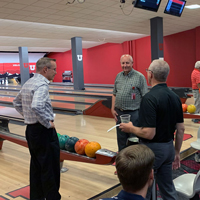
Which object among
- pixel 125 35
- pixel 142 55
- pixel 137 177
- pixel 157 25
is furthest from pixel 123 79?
pixel 142 55

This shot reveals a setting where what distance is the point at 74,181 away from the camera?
2.86 metres

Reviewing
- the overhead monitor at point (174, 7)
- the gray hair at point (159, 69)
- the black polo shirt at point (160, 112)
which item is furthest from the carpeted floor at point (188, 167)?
the overhead monitor at point (174, 7)

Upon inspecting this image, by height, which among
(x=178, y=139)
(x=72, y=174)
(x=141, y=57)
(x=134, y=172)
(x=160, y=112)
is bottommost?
(x=72, y=174)

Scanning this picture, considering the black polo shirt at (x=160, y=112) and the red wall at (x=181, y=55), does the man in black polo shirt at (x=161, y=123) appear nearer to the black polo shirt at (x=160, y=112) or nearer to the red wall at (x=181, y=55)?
the black polo shirt at (x=160, y=112)

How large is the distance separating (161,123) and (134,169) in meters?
0.85

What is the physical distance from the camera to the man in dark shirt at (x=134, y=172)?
3.10 ft

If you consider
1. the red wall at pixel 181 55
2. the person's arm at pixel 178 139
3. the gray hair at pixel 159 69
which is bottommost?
the person's arm at pixel 178 139

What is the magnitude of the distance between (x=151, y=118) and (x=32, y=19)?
6273 mm

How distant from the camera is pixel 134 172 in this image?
94 centimetres

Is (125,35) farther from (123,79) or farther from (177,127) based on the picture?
(177,127)

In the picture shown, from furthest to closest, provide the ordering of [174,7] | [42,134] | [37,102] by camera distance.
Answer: [174,7] → [42,134] → [37,102]

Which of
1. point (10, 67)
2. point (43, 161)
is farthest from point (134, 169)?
point (10, 67)

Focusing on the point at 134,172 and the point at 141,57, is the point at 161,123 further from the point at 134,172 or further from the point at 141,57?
the point at 141,57

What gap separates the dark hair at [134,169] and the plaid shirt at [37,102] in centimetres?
115
